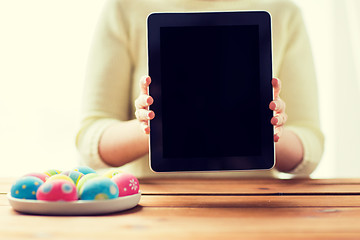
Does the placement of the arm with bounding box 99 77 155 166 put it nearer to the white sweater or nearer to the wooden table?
the white sweater

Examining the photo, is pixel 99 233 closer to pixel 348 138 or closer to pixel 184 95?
pixel 184 95

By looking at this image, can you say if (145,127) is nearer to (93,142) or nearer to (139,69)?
(93,142)

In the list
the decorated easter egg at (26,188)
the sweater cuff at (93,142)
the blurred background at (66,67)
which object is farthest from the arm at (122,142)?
the blurred background at (66,67)

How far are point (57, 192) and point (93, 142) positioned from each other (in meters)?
0.64

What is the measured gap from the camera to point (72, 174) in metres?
0.67

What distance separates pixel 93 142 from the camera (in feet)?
3.87

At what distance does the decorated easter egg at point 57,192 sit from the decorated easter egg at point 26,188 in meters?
0.02

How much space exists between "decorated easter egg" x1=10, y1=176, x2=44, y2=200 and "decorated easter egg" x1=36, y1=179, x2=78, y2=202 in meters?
0.02

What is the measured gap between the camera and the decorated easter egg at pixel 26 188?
58 cm

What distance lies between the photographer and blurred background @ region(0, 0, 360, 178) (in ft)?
7.00

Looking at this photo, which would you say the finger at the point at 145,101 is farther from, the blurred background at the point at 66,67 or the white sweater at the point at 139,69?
the blurred background at the point at 66,67

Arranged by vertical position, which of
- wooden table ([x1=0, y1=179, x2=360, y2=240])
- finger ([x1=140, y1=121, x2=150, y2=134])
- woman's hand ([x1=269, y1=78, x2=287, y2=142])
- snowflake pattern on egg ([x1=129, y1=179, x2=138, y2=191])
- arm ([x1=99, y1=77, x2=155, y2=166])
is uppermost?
woman's hand ([x1=269, y1=78, x2=287, y2=142])

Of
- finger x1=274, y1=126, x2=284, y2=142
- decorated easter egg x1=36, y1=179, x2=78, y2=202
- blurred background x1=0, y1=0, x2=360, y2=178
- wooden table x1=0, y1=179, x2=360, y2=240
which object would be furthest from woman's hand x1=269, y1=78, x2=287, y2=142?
blurred background x1=0, y1=0, x2=360, y2=178

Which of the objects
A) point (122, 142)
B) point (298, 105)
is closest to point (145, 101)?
point (122, 142)
